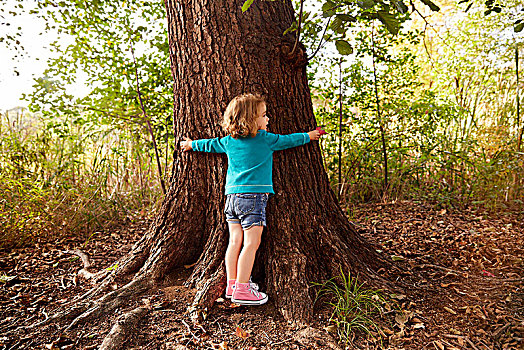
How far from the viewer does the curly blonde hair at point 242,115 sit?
2416mm

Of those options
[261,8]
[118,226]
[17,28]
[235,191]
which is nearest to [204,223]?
[235,191]

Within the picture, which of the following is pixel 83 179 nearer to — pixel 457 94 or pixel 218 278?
pixel 218 278

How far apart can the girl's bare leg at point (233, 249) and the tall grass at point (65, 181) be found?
2.35 metres

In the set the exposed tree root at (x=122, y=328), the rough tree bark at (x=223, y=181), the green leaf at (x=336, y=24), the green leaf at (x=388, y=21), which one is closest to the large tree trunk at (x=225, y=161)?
the rough tree bark at (x=223, y=181)

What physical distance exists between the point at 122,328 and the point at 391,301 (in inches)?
65.2

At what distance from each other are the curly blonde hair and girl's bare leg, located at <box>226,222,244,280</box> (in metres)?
0.63

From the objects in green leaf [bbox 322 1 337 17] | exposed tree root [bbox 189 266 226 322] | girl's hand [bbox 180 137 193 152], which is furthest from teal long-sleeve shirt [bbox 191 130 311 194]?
green leaf [bbox 322 1 337 17]

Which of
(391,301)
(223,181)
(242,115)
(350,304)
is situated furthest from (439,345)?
(242,115)

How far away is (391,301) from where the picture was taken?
2.40m

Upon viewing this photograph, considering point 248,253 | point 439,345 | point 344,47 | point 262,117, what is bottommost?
point 439,345

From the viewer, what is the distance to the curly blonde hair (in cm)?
242

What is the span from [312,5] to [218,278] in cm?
325

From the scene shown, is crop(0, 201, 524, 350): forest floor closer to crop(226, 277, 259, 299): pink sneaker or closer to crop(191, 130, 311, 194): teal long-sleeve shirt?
crop(226, 277, 259, 299): pink sneaker

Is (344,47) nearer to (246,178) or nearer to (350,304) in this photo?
(246,178)
